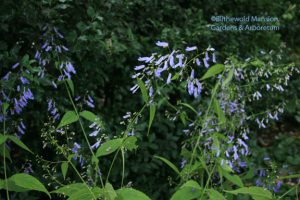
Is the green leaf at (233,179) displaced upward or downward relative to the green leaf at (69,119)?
downward

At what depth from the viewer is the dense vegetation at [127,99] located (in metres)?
2.13

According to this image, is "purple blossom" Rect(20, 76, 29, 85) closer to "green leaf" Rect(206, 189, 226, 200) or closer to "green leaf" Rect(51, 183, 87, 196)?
"green leaf" Rect(51, 183, 87, 196)

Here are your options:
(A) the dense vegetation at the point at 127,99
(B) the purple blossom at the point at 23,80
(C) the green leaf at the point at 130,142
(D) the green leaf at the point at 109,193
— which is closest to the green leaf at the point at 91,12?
(A) the dense vegetation at the point at 127,99

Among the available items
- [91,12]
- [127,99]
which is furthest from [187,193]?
[127,99]

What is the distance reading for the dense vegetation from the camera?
84.0 inches

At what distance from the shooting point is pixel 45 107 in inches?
119

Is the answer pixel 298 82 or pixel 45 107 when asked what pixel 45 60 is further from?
pixel 298 82

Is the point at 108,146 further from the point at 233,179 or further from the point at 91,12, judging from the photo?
the point at 91,12

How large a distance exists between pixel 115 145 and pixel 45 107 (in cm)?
145

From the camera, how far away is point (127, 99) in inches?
145

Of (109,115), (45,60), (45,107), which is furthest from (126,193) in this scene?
(109,115)

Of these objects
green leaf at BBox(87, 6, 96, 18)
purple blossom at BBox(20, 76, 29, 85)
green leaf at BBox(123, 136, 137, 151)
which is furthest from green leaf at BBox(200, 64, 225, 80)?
green leaf at BBox(87, 6, 96, 18)

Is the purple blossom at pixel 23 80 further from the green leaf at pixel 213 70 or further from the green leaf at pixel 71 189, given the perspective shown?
the green leaf at pixel 213 70

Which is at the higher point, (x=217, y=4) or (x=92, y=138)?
(x=217, y=4)
